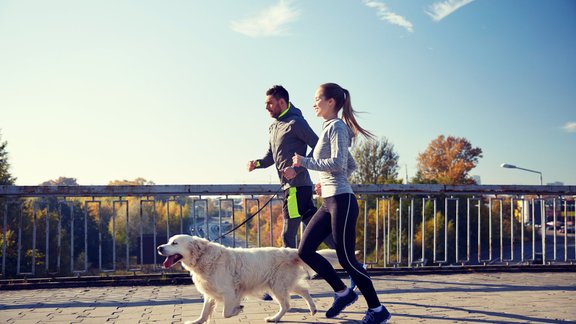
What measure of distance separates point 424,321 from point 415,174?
70.7 m

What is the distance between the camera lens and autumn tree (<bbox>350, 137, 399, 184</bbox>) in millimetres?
67750

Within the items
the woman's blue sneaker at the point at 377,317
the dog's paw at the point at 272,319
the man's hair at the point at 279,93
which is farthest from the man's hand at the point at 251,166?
the woman's blue sneaker at the point at 377,317

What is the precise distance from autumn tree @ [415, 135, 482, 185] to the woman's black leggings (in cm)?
7060

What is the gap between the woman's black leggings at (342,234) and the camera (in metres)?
4.41

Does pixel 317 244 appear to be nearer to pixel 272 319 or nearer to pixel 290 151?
pixel 272 319

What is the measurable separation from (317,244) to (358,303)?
1.41 metres

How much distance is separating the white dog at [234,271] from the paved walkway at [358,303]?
0.89 feet

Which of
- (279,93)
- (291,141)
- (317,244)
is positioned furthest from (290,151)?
(317,244)

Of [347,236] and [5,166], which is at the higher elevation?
[5,166]

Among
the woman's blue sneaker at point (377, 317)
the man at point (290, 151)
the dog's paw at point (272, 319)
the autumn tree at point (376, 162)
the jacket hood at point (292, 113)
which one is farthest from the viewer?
the autumn tree at point (376, 162)

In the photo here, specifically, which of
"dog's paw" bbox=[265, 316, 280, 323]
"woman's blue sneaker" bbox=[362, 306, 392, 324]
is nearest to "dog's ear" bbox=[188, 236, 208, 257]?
"dog's paw" bbox=[265, 316, 280, 323]

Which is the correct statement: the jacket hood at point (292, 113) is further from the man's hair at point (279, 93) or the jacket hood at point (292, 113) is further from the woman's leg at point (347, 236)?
the woman's leg at point (347, 236)

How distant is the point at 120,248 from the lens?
56.8 m

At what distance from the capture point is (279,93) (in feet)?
19.4
